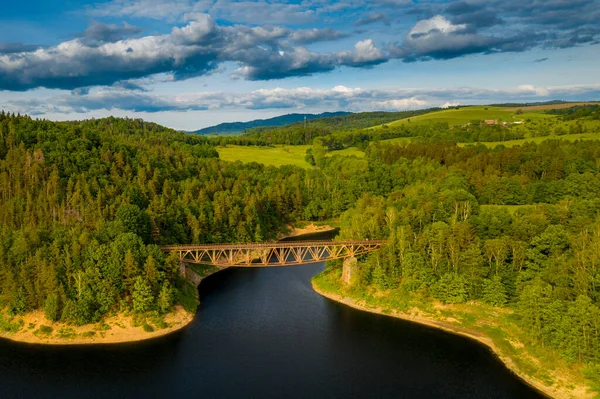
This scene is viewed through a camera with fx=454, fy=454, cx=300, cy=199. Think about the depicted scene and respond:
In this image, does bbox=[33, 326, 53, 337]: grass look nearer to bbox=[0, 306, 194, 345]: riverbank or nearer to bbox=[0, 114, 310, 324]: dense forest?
bbox=[0, 306, 194, 345]: riverbank

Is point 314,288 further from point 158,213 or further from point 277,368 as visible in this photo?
point 158,213

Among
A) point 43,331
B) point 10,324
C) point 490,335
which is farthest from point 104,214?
point 490,335

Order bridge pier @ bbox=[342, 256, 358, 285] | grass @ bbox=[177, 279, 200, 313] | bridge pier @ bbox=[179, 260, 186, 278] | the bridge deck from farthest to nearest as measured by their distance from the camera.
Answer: bridge pier @ bbox=[342, 256, 358, 285]
the bridge deck
bridge pier @ bbox=[179, 260, 186, 278]
grass @ bbox=[177, 279, 200, 313]

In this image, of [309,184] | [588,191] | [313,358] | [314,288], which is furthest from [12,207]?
[588,191]

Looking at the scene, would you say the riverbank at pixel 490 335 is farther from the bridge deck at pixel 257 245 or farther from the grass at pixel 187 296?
the grass at pixel 187 296

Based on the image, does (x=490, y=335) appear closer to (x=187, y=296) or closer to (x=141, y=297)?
(x=187, y=296)

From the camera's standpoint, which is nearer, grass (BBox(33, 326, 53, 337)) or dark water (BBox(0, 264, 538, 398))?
dark water (BBox(0, 264, 538, 398))

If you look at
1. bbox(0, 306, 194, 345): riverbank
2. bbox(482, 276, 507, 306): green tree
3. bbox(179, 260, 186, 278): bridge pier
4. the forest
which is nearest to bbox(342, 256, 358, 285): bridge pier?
the forest

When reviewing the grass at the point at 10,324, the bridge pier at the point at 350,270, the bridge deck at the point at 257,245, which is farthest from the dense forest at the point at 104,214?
the bridge pier at the point at 350,270
